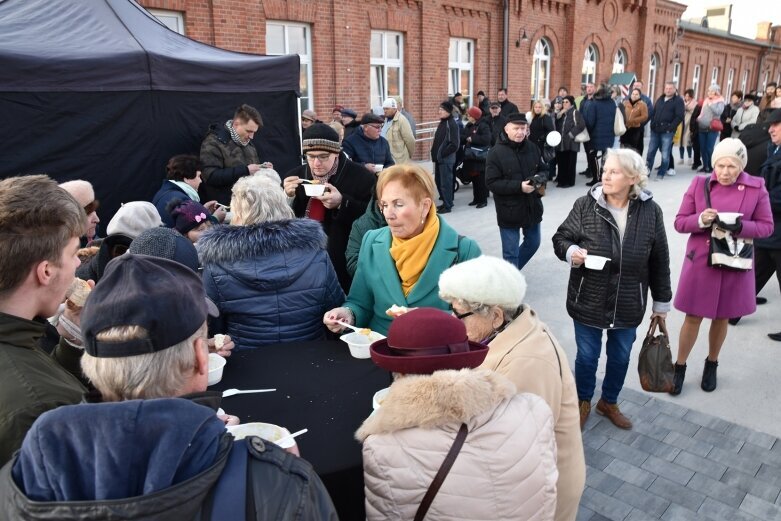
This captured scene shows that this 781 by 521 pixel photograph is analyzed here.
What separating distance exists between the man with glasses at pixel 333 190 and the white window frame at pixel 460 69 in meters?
12.5

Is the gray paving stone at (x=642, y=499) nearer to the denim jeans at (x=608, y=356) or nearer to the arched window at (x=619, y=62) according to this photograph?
the denim jeans at (x=608, y=356)

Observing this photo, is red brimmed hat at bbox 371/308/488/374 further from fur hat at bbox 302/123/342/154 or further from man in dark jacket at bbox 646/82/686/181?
man in dark jacket at bbox 646/82/686/181

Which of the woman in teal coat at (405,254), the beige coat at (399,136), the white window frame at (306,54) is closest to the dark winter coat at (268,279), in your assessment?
the woman in teal coat at (405,254)

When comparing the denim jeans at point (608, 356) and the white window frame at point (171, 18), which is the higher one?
the white window frame at point (171, 18)

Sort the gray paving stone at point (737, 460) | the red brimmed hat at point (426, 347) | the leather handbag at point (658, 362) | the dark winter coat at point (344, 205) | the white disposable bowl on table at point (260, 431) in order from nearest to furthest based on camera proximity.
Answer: the red brimmed hat at point (426, 347), the white disposable bowl on table at point (260, 431), the gray paving stone at point (737, 460), the leather handbag at point (658, 362), the dark winter coat at point (344, 205)

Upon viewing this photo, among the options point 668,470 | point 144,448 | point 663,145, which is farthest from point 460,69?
point 144,448

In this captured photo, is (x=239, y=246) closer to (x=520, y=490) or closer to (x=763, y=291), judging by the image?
(x=520, y=490)

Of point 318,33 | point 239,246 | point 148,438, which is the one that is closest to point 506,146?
point 239,246

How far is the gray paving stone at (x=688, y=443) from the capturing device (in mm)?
3527

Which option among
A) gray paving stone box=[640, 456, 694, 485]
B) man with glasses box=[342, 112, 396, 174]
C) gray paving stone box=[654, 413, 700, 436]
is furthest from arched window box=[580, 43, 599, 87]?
gray paving stone box=[640, 456, 694, 485]

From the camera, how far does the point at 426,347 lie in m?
1.67

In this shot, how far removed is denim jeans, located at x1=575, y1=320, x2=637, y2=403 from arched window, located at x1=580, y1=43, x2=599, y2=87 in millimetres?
19422

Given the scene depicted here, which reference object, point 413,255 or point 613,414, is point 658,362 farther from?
point 413,255

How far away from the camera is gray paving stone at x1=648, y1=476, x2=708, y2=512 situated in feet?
10.1
